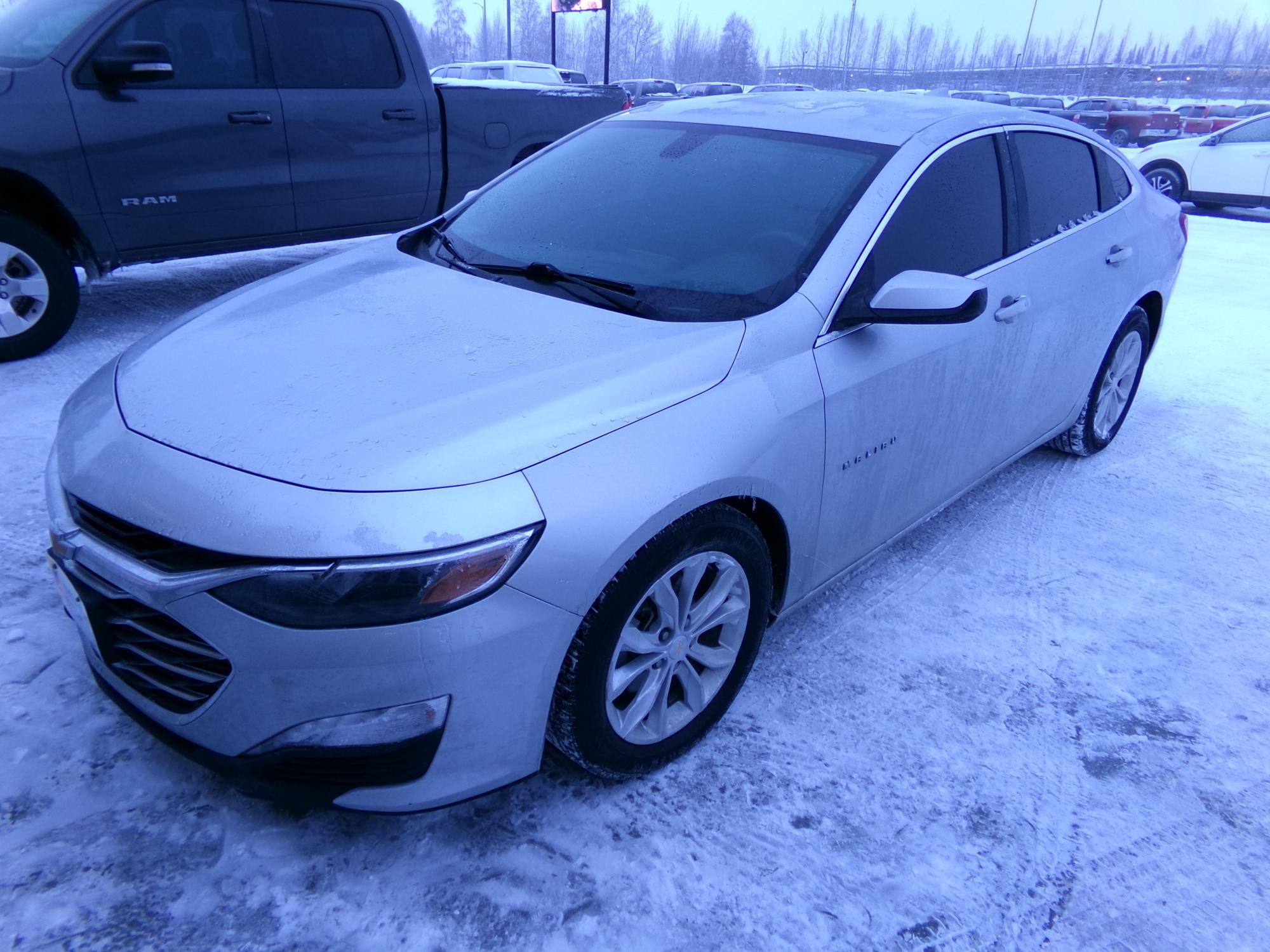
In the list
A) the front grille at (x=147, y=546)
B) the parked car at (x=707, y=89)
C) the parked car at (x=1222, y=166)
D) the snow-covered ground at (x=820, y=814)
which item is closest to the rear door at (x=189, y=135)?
the snow-covered ground at (x=820, y=814)

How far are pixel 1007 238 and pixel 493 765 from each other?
2476 millimetres

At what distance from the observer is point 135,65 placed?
14.9 feet

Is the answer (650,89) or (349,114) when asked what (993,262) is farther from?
(650,89)

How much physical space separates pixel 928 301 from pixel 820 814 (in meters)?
1.33

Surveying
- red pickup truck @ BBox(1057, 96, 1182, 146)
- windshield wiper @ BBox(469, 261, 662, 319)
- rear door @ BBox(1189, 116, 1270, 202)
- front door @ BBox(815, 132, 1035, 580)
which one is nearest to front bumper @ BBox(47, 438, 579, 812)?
windshield wiper @ BBox(469, 261, 662, 319)

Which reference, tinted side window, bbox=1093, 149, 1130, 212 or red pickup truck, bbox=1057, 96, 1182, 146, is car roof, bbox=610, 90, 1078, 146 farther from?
red pickup truck, bbox=1057, 96, 1182, 146

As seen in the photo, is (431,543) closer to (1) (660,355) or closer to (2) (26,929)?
(1) (660,355)

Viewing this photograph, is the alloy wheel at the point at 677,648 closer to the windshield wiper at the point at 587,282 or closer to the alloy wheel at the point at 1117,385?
the windshield wiper at the point at 587,282

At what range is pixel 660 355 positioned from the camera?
6.95 ft

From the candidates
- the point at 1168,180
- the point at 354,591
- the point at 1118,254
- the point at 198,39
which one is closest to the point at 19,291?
the point at 198,39

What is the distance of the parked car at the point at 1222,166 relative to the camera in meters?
12.9

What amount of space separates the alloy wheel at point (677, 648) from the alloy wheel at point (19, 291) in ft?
13.6

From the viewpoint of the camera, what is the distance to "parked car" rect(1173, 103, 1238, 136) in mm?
28375

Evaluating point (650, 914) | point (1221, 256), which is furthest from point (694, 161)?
point (1221, 256)
